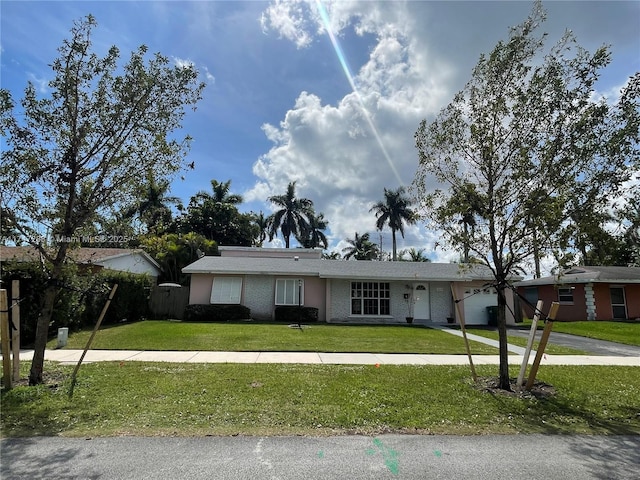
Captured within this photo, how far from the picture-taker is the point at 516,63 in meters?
7.39

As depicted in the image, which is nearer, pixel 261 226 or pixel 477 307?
pixel 477 307

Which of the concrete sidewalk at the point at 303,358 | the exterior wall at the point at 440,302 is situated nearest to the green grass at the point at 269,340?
the concrete sidewalk at the point at 303,358

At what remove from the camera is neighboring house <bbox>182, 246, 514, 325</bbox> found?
65.2 feet

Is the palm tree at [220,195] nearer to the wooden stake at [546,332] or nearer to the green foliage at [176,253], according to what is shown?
the green foliage at [176,253]

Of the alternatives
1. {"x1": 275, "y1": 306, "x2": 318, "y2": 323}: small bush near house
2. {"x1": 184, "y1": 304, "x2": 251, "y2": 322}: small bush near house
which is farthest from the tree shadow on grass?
{"x1": 275, "y1": 306, "x2": 318, "y2": 323}: small bush near house

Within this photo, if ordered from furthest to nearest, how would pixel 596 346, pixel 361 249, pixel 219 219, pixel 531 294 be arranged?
pixel 361 249
pixel 219 219
pixel 531 294
pixel 596 346

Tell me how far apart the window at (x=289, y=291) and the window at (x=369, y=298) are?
279cm

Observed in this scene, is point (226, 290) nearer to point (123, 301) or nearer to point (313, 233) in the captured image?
point (123, 301)

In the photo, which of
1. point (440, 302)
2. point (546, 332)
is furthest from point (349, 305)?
point (546, 332)

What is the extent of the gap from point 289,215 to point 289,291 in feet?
83.0

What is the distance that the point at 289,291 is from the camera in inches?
797

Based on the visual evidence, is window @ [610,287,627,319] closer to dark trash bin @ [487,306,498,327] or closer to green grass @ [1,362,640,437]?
dark trash bin @ [487,306,498,327]

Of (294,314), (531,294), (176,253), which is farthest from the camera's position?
(176,253)

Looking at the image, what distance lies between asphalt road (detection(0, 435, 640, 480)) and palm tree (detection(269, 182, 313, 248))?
4022cm
